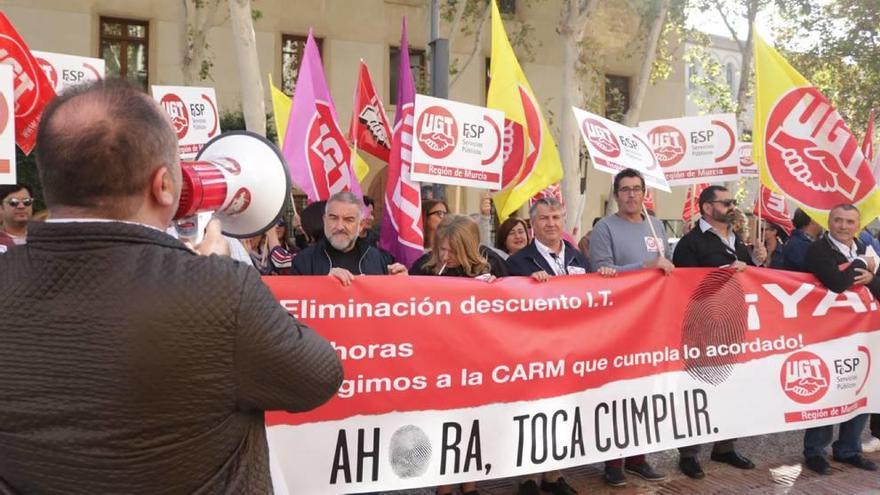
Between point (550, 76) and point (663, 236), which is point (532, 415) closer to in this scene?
point (663, 236)

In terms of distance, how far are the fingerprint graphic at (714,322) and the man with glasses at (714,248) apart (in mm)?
199

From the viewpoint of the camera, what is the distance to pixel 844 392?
548 centimetres

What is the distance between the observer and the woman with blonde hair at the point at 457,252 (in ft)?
15.3

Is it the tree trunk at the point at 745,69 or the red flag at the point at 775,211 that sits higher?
the tree trunk at the point at 745,69

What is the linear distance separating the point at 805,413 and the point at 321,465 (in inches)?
136

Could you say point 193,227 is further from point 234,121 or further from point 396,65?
point 396,65

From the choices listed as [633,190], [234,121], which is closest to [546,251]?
[633,190]

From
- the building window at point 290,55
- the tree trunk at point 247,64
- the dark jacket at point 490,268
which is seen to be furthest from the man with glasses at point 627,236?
the building window at point 290,55

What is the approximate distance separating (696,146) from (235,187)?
7.62m

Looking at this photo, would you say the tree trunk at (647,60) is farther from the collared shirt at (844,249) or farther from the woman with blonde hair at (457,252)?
the woman with blonde hair at (457,252)

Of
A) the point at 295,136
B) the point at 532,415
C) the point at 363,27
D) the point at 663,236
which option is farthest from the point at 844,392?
the point at 363,27

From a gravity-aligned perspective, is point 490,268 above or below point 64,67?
below

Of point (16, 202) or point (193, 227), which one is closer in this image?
point (193, 227)

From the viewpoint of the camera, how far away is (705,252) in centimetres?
549
